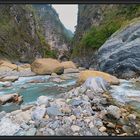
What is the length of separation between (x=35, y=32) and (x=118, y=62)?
1522 cm

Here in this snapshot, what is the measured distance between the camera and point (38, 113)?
12.7ft

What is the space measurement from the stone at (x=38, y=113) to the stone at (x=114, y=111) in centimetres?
78

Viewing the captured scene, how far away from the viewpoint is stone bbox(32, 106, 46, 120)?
379cm

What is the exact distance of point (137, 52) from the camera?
746 cm

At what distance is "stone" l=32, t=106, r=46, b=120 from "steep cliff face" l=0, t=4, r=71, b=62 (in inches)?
107

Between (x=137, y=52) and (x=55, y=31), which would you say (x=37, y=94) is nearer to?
(x=137, y=52)

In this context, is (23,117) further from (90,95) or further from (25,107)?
(90,95)

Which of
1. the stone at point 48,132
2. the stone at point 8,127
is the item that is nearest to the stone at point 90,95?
the stone at point 48,132

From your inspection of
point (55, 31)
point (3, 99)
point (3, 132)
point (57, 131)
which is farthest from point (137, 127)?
point (55, 31)

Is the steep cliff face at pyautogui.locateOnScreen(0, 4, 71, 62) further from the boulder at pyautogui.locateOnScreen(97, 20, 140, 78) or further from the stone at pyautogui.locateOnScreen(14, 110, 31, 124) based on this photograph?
the stone at pyautogui.locateOnScreen(14, 110, 31, 124)

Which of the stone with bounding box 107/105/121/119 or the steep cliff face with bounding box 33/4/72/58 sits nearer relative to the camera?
the stone with bounding box 107/105/121/119

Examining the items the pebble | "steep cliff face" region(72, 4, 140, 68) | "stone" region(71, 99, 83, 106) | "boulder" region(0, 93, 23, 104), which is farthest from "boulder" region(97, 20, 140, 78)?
"boulder" region(0, 93, 23, 104)

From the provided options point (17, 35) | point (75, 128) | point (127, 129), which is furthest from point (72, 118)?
point (17, 35)

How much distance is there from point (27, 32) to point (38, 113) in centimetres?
1678
